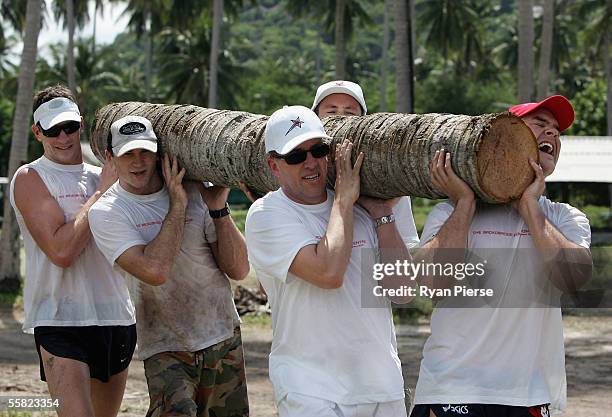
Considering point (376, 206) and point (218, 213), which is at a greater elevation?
point (376, 206)

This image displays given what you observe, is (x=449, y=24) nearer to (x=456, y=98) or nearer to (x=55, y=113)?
(x=456, y=98)

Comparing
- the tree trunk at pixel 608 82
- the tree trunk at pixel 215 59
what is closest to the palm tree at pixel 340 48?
the tree trunk at pixel 215 59

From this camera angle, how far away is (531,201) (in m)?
4.66

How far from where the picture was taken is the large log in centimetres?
452

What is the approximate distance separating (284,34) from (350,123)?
15074cm

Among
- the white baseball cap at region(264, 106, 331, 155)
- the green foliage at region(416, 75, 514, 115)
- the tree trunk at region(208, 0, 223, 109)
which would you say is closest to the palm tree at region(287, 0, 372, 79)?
the green foliage at region(416, 75, 514, 115)

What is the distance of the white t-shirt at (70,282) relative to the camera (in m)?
6.16

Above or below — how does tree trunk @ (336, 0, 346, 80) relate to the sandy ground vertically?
above

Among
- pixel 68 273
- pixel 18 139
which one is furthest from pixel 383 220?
pixel 18 139

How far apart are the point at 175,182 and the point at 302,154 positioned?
1189 millimetres

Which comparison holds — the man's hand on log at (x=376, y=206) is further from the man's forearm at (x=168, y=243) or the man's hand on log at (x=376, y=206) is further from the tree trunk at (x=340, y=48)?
the tree trunk at (x=340, y=48)

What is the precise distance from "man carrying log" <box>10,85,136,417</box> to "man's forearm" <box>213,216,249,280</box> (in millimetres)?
612

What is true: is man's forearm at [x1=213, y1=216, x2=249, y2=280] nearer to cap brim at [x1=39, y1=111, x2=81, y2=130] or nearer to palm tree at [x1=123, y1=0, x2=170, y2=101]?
cap brim at [x1=39, y1=111, x2=81, y2=130]

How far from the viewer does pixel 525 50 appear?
20.9 meters
